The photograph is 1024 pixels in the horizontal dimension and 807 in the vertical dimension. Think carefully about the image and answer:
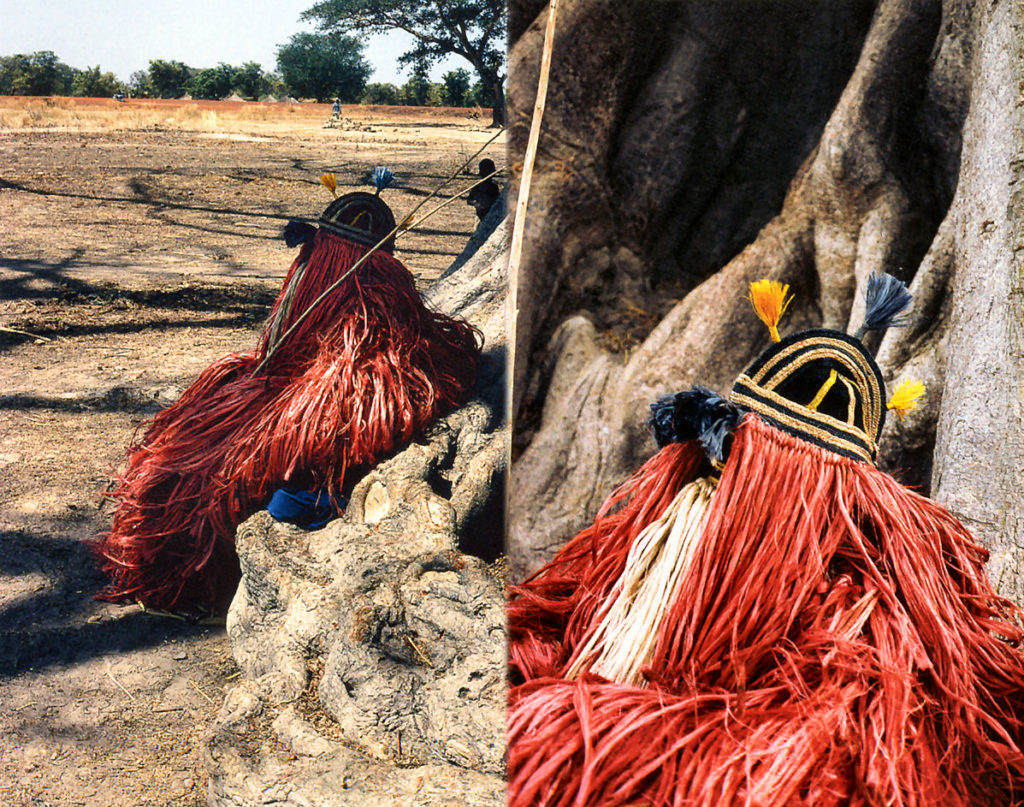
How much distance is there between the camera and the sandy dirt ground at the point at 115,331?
3.20ft

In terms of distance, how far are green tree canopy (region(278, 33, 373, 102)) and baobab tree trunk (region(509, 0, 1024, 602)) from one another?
50 centimetres

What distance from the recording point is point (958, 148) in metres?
1.55

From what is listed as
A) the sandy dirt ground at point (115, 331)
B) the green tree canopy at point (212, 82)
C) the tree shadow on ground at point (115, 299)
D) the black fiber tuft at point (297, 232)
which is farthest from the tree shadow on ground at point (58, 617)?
the green tree canopy at point (212, 82)

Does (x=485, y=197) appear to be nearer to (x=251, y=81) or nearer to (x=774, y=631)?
→ (x=251, y=81)

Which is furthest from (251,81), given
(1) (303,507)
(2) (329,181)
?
(1) (303,507)

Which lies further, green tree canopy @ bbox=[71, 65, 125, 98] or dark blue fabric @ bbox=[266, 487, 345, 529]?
dark blue fabric @ bbox=[266, 487, 345, 529]

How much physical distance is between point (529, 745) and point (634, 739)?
112 millimetres

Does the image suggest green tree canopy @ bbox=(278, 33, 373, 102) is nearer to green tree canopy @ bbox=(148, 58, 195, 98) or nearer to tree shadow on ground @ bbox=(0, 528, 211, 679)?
green tree canopy @ bbox=(148, 58, 195, 98)

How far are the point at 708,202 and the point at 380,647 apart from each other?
128 centimetres

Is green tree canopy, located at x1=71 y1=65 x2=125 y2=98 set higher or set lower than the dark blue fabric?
higher

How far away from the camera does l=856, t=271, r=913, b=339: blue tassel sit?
115 centimetres

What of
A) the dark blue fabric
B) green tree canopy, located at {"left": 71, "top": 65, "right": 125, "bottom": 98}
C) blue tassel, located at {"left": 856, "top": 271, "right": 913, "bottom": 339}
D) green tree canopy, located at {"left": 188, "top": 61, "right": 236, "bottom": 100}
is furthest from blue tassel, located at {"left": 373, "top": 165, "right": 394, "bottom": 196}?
blue tassel, located at {"left": 856, "top": 271, "right": 913, "bottom": 339}

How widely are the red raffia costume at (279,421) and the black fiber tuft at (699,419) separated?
0.41m

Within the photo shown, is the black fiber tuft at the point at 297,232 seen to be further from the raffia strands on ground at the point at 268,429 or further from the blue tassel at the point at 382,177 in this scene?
the blue tassel at the point at 382,177
